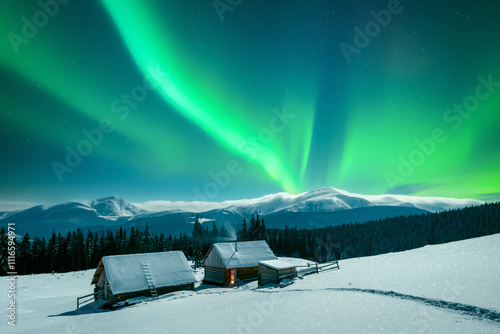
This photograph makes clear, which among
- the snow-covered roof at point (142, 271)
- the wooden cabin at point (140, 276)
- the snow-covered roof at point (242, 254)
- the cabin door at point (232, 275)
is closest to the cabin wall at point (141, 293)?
the wooden cabin at point (140, 276)

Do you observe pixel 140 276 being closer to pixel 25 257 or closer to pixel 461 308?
pixel 461 308

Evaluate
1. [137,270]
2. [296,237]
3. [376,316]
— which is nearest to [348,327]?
[376,316]

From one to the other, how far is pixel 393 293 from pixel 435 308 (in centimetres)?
333

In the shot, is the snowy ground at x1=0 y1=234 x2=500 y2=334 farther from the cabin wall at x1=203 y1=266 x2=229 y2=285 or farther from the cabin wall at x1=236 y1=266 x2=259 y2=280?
the cabin wall at x1=236 y1=266 x2=259 y2=280

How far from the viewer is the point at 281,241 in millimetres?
103500

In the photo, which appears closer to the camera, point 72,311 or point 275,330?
point 275,330

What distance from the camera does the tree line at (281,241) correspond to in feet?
254

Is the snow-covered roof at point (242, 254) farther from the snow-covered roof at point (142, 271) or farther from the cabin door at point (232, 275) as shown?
the snow-covered roof at point (142, 271)

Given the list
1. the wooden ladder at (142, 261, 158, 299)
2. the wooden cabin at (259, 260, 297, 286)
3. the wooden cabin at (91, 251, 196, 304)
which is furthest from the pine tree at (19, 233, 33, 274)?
the wooden cabin at (259, 260, 297, 286)

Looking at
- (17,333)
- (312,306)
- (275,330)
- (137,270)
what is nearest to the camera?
(275,330)

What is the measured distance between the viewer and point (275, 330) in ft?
33.9

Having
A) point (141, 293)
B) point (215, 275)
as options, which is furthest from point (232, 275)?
point (141, 293)

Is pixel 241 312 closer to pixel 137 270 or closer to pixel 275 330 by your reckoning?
pixel 275 330

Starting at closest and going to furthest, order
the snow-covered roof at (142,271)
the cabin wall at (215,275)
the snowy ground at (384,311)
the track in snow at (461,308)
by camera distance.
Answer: the track in snow at (461,308) < the snowy ground at (384,311) < the snow-covered roof at (142,271) < the cabin wall at (215,275)
